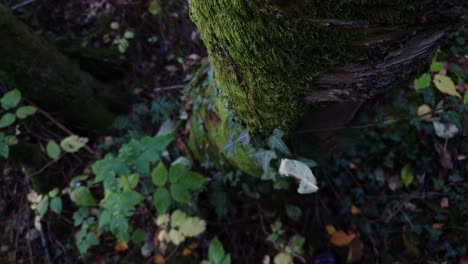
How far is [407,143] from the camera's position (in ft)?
7.42

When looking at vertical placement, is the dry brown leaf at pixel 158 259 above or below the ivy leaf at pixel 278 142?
below

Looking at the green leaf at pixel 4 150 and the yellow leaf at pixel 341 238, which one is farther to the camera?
the yellow leaf at pixel 341 238

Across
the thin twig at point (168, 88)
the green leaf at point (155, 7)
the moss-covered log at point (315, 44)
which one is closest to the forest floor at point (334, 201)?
the thin twig at point (168, 88)

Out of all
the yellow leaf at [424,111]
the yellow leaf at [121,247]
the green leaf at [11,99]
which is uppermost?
the green leaf at [11,99]

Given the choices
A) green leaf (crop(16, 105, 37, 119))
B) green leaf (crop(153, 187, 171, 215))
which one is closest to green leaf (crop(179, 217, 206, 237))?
green leaf (crop(153, 187, 171, 215))

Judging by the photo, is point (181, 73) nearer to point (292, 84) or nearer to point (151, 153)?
point (151, 153)

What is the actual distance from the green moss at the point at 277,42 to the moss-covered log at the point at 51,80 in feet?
5.94

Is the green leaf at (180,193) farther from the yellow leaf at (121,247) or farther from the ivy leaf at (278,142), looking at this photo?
the yellow leaf at (121,247)

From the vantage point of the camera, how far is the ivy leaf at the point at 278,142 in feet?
4.19

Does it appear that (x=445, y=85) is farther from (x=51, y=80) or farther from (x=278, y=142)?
(x=51, y=80)

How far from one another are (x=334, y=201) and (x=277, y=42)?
6.30 ft

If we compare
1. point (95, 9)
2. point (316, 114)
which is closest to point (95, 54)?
point (95, 9)

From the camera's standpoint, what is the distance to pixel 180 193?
177 centimetres

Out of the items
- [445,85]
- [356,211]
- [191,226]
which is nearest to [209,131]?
[191,226]
